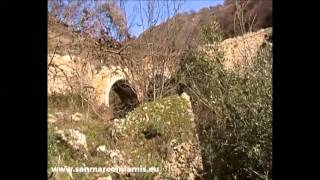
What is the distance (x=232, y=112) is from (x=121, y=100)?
26.0 inches

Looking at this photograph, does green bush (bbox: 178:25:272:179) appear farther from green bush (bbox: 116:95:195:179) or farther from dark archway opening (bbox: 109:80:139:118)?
dark archway opening (bbox: 109:80:139:118)

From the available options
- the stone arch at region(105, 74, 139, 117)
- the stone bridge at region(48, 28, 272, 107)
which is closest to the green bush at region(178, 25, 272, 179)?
the stone bridge at region(48, 28, 272, 107)

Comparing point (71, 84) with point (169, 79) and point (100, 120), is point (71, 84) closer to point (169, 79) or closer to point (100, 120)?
point (100, 120)

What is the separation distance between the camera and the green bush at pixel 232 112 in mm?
3033

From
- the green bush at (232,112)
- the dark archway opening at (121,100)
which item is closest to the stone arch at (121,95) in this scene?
the dark archway opening at (121,100)

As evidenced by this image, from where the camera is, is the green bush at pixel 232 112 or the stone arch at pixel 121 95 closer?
the green bush at pixel 232 112

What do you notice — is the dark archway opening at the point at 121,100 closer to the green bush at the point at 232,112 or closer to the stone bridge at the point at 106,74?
the stone bridge at the point at 106,74

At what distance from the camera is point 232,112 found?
3189mm

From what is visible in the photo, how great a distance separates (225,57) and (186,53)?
0.26 m

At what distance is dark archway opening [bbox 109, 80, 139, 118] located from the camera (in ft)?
10.5

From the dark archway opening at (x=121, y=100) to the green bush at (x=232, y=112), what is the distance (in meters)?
0.32
